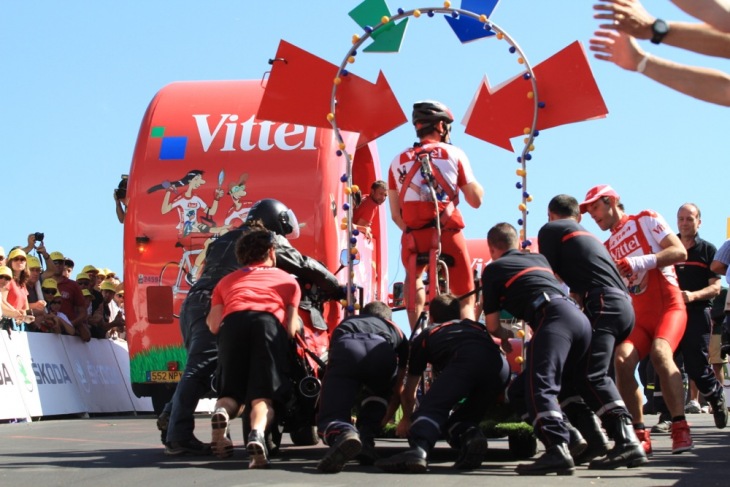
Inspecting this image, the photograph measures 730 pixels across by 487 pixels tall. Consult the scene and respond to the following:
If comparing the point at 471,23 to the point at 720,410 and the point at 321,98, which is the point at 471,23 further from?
the point at 720,410

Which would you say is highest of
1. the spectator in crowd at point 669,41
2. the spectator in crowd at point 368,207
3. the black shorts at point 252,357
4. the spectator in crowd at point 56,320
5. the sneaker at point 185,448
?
the spectator in crowd at point 368,207

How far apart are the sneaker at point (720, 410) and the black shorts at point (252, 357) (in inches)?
198

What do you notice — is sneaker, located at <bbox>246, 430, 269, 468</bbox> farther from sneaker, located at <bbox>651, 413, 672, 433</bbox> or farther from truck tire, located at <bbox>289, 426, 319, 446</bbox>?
sneaker, located at <bbox>651, 413, 672, 433</bbox>

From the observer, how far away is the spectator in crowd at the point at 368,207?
15.3 metres

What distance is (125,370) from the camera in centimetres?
2017

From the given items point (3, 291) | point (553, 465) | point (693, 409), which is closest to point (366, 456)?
point (553, 465)

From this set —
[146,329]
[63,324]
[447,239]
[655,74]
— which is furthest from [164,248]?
[655,74]

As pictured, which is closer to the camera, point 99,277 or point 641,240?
point 641,240

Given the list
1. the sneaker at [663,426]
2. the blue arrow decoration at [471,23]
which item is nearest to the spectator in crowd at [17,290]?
the blue arrow decoration at [471,23]

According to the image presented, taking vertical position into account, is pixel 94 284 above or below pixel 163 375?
above

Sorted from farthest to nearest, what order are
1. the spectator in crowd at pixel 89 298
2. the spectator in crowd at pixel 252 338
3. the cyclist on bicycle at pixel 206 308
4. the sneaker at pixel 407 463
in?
the spectator in crowd at pixel 89 298 < the cyclist on bicycle at pixel 206 308 < the spectator in crowd at pixel 252 338 < the sneaker at pixel 407 463

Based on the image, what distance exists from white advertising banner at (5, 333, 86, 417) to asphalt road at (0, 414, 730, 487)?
181 inches

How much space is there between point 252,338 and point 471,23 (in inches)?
159

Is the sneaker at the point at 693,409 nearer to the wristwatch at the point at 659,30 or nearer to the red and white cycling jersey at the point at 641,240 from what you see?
the red and white cycling jersey at the point at 641,240
